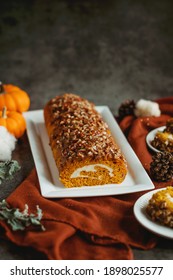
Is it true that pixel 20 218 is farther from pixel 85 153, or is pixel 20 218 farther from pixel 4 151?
pixel 4 151

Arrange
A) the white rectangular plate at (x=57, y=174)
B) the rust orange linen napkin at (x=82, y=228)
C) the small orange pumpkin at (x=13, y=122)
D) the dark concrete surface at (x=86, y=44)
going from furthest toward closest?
the dark concrete surface at (x=86, y=44) → the small orange pumpkin at (x=13, y=122) → the white rectangular plate at (x=57, y=174) → the rust orange linen napkin at (x=82, y=228)

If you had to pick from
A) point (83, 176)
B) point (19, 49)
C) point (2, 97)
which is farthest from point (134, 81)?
point (83, 176)

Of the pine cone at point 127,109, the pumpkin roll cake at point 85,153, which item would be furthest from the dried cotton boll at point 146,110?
the pumpkin roll cake at point 85,153

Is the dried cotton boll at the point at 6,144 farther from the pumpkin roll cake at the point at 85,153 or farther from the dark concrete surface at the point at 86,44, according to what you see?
the dark concrete surface at the point at 86,44

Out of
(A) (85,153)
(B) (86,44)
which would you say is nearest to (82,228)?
(A) (85,153)

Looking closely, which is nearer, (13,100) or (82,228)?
(82,228)

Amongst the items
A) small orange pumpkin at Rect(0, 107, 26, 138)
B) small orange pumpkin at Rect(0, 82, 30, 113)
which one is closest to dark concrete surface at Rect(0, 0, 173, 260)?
small orange pumpkin at Rect(0, 82, 30, 113)

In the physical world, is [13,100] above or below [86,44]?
above
